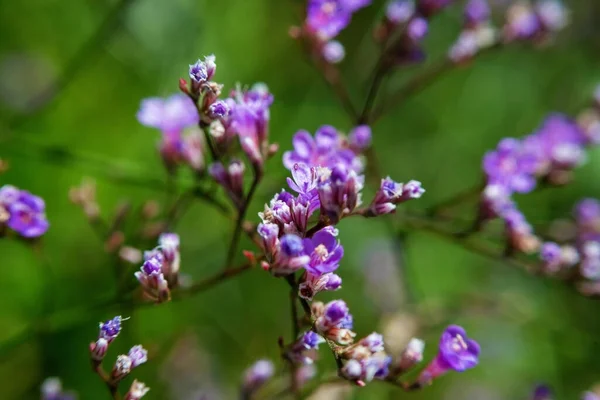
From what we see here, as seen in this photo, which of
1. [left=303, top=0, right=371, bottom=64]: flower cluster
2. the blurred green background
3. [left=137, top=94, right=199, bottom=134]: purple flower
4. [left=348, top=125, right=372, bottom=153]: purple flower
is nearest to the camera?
[left=348, top=125, right=372, bottom=153]: purple flower

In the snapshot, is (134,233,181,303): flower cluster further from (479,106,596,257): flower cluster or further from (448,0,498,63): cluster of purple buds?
(448,0,498,63): cluster of purple buds

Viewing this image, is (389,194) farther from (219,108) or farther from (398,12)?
(398,12)

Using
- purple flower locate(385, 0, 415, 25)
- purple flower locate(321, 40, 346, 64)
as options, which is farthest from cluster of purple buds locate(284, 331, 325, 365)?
purple flower locate(385, 0, 415, 25)

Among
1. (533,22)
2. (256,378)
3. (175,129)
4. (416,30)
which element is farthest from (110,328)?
(533,22)

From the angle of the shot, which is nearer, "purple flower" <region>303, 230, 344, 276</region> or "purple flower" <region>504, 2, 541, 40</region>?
"purple flower" <region>303, 230, 344, 276</region>

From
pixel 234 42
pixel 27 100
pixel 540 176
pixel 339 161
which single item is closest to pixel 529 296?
pixel 540 176

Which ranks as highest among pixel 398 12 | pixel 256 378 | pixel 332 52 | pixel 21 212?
pixel 398 12

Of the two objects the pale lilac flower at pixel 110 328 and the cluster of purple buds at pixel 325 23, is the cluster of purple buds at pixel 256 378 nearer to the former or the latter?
the pale lilac flower at pixel 110 328
